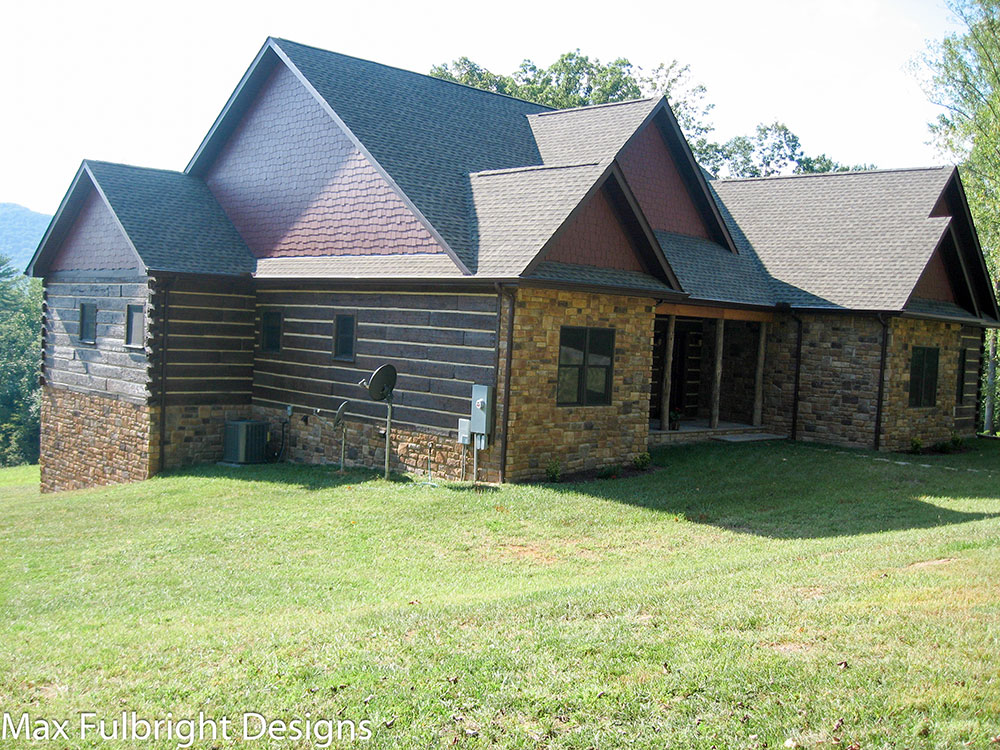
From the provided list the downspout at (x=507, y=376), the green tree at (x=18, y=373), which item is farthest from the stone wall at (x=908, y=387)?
the green tree at (x=18, y=373)

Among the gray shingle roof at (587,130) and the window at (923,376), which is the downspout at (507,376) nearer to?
the gray shingle roof at (587,130)

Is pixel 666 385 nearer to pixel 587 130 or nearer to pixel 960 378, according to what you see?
pixel 587 130

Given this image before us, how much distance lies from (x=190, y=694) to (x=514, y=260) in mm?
9423

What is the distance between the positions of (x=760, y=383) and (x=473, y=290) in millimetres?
9493

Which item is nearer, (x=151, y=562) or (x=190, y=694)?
(x=190, y=694)

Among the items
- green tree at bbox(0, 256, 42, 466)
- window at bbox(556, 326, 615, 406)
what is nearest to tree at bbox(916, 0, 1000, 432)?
window at bbox(556, 326, 615, 406)

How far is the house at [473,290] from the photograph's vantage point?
15.3m

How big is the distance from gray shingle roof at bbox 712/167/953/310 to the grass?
644cm

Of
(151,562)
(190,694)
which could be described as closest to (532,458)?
(151,562)

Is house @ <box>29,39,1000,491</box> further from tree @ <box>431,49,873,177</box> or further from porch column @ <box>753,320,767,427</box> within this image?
tree @ <box>431,49,873,177</box>

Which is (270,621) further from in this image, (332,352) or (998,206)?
(998,206)

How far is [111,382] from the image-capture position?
20062 mm

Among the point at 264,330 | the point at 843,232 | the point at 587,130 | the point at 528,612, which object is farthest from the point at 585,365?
the point at 843,232

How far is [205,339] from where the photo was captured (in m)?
19.3
